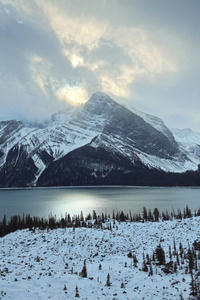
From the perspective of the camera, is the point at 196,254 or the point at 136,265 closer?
the point at 136,265

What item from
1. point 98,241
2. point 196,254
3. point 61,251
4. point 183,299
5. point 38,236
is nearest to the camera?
point 183,299

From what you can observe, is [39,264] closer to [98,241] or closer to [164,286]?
[98,241]

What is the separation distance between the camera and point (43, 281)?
80.4 ft

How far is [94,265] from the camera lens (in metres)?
32.3

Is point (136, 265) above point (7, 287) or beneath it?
beneath

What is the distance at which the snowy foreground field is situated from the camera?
22.1 metres

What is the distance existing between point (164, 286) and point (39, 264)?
16.4 metres

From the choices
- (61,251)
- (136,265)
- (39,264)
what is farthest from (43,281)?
(61,251)

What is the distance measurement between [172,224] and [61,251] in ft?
79.4

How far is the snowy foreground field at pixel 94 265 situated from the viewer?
22078 mm

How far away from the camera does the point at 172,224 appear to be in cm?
4997

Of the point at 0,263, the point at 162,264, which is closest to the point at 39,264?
the point at 0,263

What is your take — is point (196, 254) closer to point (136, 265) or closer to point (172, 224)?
point (136, 265)

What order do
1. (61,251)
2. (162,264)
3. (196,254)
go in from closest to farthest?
(162,264) → (196,254) → (61,251)
